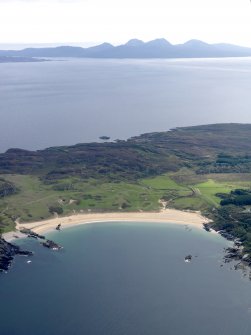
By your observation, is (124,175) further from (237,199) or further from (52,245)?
(52,245)

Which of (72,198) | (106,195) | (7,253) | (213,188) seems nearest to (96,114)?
(213,188)

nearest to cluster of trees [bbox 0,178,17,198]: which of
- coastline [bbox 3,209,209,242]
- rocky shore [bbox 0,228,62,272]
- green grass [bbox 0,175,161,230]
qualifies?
green grass [bbox 0,175,161,230]

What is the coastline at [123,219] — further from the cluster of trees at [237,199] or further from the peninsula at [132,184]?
the cluster of trees at [237,199]

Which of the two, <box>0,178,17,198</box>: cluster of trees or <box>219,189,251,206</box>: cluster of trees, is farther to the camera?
<box>0,178,17,198</box>: cluster of trees

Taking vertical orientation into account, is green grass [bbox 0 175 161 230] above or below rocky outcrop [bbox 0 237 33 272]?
above

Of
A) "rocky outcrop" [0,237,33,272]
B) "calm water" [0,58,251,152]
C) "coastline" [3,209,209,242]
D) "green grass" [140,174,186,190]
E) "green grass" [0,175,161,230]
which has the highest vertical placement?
"calm water" [0,58,251,152]

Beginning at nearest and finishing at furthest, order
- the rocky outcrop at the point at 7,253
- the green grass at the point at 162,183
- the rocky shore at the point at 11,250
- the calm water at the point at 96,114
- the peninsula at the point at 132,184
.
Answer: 1. the rocky outcrop at the point at 7,253
2. the rocky shore at the point at 11,250
3. the peninsula at the point at 132,184
4. the green grass at the point at 162,183
5. the calm water at the point at 96,114

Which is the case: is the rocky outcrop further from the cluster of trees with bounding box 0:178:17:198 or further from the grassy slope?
the cluster of trees with bounding box 0:178:17:198

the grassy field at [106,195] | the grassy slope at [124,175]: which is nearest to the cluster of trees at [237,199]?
the grassy field at [106,195]

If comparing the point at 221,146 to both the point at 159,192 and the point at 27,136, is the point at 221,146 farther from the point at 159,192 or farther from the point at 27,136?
the point at 27,136
